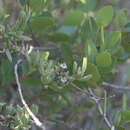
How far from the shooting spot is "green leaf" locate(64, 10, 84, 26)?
153cm

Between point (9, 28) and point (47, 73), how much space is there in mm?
203

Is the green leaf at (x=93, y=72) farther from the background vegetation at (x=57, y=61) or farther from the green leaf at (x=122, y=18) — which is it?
the green leaf at (x=122, y=18)

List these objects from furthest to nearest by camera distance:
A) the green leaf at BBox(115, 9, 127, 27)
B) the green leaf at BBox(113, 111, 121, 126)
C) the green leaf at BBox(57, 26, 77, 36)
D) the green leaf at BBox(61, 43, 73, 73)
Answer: the green leaf at BBox(57, 26, 77, 36) → the green leaf at BBox(115, 9, 127, 27) → the green leaf at BBox(61, 43, 73, 73) → the green leaf at BBox(113, 111, 121, 126)

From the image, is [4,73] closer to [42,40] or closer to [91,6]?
[42,40]

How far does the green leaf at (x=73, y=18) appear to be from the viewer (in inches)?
60.1

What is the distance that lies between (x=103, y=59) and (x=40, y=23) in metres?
0.29

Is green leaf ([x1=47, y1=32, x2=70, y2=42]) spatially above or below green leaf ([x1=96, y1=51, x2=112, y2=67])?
above

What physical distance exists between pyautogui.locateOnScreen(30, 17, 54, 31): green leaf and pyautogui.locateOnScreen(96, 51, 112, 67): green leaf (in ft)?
0.79

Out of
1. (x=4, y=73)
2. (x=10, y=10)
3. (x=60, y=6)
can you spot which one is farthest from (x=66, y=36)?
(x=10, y=10)

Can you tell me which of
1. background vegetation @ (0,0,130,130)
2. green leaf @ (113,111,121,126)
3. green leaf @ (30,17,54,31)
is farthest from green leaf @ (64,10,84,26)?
green leaf @ (113,111,121,126)

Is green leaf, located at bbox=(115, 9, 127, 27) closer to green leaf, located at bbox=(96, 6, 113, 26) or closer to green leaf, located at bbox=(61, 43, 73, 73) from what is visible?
green leaf, located at bbox=(96, 6, 113, 26)

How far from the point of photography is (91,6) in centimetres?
173


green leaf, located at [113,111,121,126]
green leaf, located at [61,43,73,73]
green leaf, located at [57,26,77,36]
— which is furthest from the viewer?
green leaf, located at [57,26,77,36]

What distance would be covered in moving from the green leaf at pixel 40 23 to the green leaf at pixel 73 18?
0.14 m
